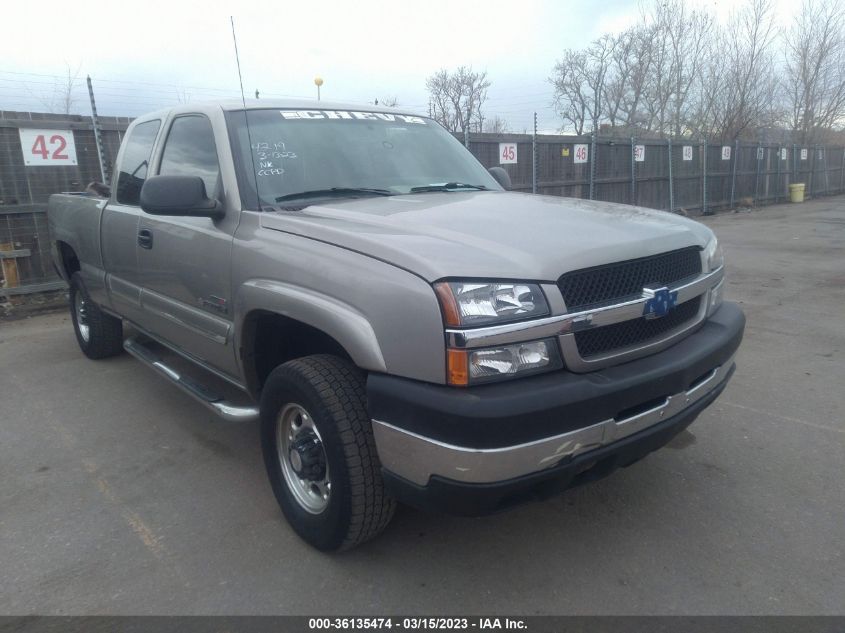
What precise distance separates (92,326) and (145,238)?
6.33ft

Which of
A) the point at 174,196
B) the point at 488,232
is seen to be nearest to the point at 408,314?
the point at 488,232

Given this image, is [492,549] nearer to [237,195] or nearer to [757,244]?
[237,195]

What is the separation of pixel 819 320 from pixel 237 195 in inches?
238

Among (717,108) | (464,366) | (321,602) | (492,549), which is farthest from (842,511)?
(717,108)

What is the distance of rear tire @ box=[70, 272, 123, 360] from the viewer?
5.39 meters

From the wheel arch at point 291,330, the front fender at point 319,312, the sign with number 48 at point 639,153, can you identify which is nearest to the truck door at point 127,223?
the wheel arch at point 291,330

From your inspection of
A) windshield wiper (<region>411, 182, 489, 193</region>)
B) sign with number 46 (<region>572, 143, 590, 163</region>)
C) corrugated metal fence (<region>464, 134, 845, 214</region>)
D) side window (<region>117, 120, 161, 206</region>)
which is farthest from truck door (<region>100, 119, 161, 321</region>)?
sign with number 46 (<region>572, 143, 590, 163</region>)

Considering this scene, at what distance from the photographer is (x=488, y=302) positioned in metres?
2.19

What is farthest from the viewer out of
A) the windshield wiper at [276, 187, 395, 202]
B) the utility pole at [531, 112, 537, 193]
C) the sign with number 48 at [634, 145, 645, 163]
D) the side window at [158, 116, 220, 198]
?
the sign with number 48 at [634, 145, 645, 163]

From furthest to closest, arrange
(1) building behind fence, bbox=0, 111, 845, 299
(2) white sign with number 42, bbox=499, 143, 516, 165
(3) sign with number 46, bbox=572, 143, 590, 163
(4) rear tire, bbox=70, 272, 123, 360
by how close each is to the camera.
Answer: (3) sign with number 46, bbox=572, 143, 590, 163
(2) white sign with number 42, bbox=499, 143, 516, 165
(1) building behind fence, bbox=0, 111, 845, 299
(4) rear tire, bbox=70, 272, 123, 360

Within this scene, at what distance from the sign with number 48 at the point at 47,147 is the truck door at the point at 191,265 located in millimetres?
4831

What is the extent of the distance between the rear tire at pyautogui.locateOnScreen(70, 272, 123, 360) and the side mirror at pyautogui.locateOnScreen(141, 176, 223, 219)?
2635 mm

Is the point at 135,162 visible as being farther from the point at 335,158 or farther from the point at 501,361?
the point at 501,361

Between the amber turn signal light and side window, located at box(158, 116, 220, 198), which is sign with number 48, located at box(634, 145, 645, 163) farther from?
the amber turn signal light
